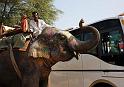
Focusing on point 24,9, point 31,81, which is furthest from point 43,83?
A: point 24,9

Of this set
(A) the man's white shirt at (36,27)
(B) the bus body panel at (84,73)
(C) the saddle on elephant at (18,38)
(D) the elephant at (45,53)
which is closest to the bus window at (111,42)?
(B) the bus body panel at (84,73)

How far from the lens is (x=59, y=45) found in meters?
8.62

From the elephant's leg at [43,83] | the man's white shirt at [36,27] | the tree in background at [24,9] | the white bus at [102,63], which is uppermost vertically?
the tree in background at [24,9]

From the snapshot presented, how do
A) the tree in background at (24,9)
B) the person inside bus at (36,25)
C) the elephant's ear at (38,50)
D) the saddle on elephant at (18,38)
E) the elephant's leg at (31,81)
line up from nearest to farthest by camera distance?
1. the elephant's ear at (38,50)
2. the elephant's leg at (31,81)
3. the saddle on elephant at (18,38)
4. the person inside bus at (36,25)
5. the tree in background at (24,9)

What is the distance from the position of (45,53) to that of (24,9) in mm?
23430

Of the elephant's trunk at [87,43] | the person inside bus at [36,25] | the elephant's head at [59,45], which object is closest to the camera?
the elephant's trunk at [87,43]

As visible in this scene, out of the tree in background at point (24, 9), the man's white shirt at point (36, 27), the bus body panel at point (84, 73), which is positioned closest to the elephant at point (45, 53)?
the man's white shirt at point (36, 27)

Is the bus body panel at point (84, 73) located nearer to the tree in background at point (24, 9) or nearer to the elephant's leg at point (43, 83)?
the elephant's leg at point (43, 83)

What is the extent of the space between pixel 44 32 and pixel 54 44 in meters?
0.40

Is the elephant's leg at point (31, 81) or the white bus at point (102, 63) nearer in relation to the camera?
the elephant's leg at point (31, 81)

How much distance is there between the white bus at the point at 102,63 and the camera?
886cm

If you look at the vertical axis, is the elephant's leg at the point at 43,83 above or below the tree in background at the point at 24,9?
below

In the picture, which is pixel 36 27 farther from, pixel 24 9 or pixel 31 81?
pixel 24 9

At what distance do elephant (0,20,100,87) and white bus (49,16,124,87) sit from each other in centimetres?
78
